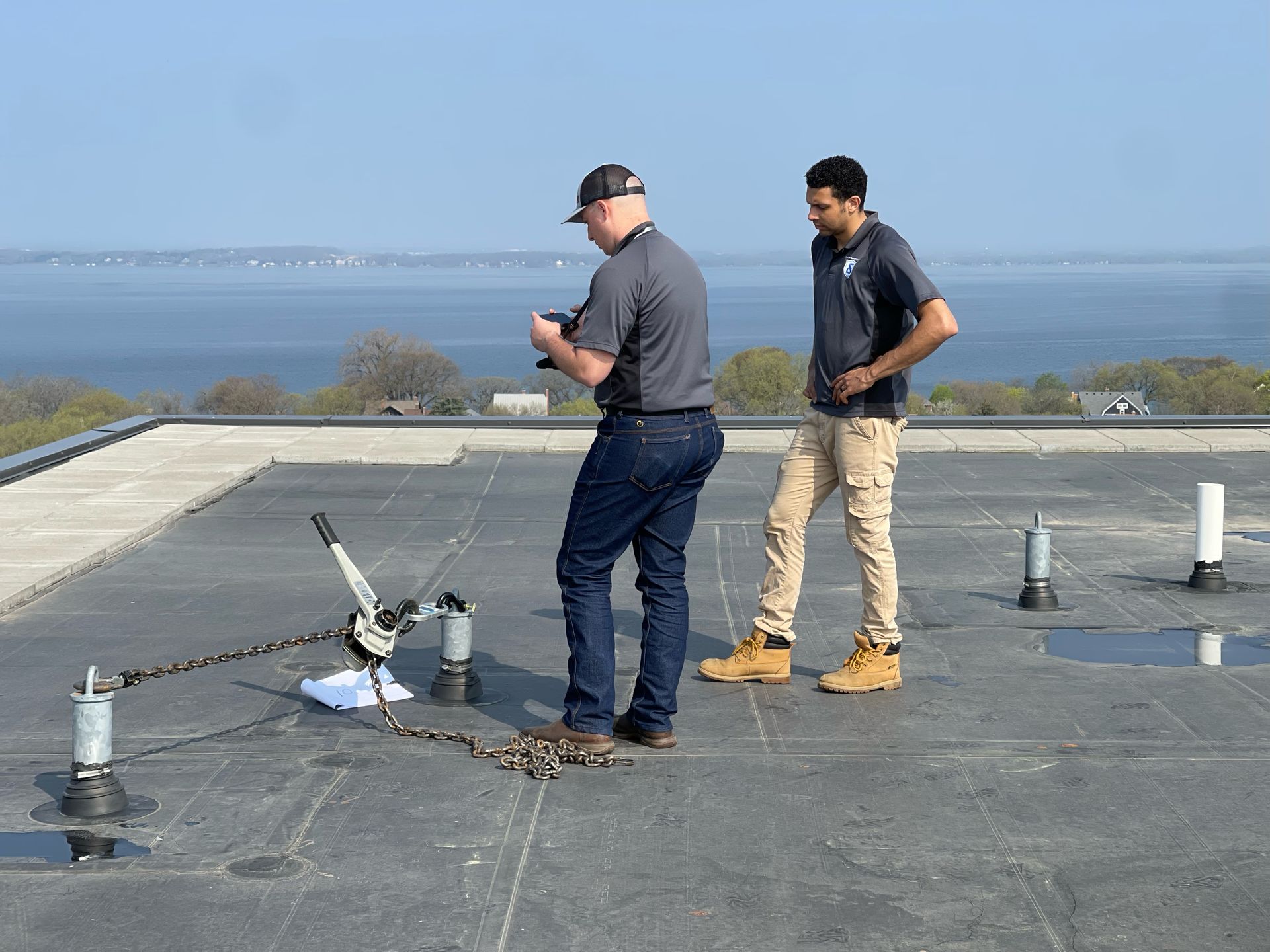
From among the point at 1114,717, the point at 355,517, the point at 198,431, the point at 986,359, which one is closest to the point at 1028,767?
the point at 1114,717

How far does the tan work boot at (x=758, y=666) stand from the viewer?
609 cm

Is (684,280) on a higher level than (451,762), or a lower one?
higher

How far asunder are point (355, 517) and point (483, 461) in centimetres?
275

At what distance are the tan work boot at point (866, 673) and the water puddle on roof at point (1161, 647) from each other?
1006 millimetres

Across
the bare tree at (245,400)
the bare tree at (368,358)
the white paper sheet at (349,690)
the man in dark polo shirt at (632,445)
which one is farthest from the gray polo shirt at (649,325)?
the bare tree at (368,358)

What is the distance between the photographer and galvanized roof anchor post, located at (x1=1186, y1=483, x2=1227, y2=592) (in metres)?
7.71

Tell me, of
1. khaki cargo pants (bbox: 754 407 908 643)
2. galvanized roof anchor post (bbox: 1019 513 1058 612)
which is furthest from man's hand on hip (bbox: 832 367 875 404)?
galvanized roof anchor post (bbox: 1019 513 1058 612)

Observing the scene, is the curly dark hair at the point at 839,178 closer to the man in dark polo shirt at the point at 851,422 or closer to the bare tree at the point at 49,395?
the man in dark polo shirt at the point at 851,422

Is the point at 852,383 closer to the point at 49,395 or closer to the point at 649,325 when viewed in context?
the point at 649,325

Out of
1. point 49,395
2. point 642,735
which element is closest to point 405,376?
point 49,395

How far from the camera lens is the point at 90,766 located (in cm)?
453

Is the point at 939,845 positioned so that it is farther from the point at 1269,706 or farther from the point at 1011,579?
the point at 1011,579

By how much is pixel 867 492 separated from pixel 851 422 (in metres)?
0.29

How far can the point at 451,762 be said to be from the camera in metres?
5.08
